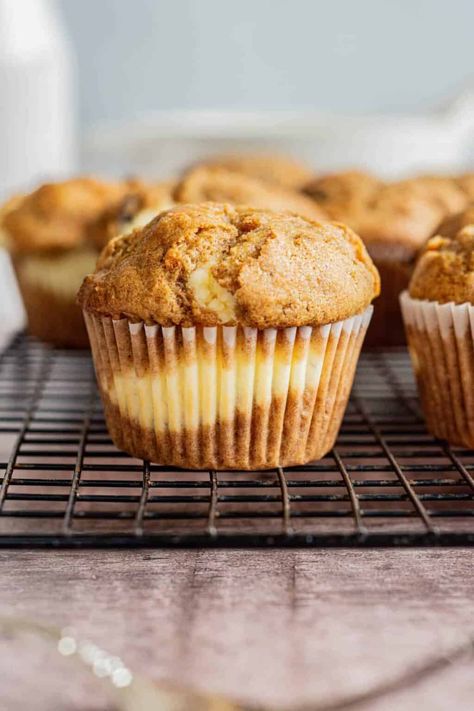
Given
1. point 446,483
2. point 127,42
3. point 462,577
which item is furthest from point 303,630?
point 127,42

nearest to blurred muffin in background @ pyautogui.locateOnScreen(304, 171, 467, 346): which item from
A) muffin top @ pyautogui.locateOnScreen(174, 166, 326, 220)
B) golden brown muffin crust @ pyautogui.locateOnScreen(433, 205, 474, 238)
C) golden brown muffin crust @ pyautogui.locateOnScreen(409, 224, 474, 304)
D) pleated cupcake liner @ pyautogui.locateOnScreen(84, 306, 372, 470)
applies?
muffin top @ pyautogui.locateOnScreen(174, 166, 326, 220)

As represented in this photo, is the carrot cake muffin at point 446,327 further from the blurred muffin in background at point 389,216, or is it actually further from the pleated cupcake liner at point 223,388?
the blurred muffin in background at point 389,216

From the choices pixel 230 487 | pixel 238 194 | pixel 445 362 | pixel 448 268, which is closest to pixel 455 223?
pixel 448 268

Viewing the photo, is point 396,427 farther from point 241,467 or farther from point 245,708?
point 245,708

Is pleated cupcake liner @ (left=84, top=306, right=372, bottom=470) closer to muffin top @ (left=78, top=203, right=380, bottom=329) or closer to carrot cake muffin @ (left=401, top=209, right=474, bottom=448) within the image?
muffin top @ (left=78, top=203, right=380, bottom=329)

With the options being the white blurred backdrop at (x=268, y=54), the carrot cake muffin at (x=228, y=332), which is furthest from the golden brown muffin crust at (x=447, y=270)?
the white blurred backdrop at (x=268, y=54)

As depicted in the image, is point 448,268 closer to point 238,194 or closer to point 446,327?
point 446,327
